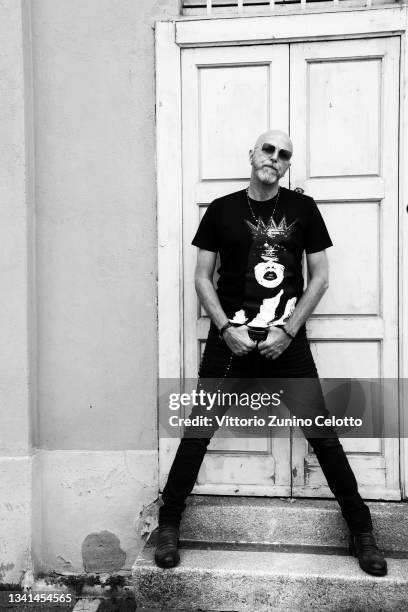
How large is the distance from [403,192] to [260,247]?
953 mm

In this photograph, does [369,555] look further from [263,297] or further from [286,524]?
[263,297]

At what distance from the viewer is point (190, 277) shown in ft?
11.9

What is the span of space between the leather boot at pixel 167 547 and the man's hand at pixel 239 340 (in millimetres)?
996

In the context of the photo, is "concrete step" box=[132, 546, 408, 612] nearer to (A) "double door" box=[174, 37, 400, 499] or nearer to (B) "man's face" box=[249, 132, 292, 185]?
(A) "double door" box=[174, 37, 400, 499]

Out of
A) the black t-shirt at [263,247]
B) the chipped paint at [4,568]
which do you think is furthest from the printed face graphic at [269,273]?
the chipped paint at [4,568]

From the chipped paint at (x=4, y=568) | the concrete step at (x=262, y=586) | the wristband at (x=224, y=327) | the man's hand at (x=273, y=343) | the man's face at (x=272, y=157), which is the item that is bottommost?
the chipped paint at (x=4, y=568)

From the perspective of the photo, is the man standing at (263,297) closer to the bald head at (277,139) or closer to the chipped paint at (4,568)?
the bald head at (277,139)

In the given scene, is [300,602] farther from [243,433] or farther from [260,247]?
[260,247]

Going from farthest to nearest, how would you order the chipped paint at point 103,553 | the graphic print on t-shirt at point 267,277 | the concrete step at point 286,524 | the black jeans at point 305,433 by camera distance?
the chipped paint at point 103,553, the concrete step at point 286,524, the graphic print on t-shirt at point 267,277, the black jeans at point 305,433

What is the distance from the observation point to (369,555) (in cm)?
303

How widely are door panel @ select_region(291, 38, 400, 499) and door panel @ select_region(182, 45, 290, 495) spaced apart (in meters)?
0.16

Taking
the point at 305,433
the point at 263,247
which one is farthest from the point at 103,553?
the point at 263,247

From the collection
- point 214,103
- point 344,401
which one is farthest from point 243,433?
point 214,103

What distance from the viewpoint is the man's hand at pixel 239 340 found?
10.2 feet
